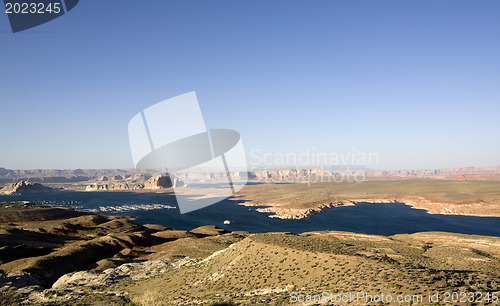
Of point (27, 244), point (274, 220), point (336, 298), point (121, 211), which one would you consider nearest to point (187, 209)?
point (121, 211)

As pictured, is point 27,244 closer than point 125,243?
Yes

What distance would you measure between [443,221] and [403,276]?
120 m

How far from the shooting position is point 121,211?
469 feet

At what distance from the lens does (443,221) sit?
110812 millimetres

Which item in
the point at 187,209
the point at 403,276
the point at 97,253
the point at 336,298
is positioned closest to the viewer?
the point at 336,298

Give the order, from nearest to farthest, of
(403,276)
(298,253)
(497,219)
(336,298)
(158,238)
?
(336,298)
(403,276)
(298,253)
(158,238)
(497,219)

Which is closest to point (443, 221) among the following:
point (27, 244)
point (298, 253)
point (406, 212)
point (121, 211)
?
point (406, 212)

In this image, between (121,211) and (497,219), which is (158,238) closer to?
(121,211)

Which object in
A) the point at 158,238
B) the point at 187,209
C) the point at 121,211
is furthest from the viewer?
the point at 187,209

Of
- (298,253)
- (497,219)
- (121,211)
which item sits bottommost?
(497,219)

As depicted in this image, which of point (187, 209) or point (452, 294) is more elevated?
point (452, 294)

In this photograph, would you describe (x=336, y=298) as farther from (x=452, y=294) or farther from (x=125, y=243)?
(x=125, y=243)

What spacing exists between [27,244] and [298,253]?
5464 cm

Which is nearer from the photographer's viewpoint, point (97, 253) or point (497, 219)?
point (97, 253)
